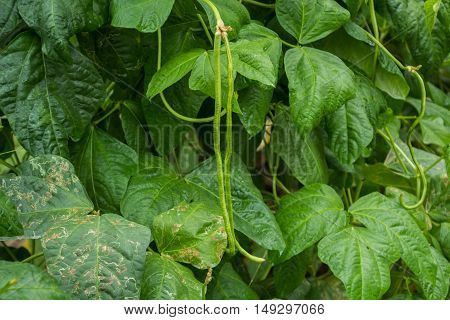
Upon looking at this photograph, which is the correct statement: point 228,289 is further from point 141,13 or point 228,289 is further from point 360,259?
point 141,13

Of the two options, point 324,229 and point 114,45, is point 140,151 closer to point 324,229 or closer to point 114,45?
point 114,45

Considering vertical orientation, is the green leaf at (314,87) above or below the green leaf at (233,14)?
below

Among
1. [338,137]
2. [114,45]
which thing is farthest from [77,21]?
[338,137]

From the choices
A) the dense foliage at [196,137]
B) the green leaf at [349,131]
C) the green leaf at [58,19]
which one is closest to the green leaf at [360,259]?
the dense foliage at [196,137]

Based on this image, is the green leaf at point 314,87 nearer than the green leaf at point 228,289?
Yes

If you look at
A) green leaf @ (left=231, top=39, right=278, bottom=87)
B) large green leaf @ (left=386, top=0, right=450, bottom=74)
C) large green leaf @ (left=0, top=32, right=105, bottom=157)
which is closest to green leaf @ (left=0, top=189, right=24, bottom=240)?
large green leaf @ (left=0, top=32, right=105, bottom=157)

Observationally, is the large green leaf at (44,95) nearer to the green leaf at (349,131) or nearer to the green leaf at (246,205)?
the green leaf at (246,205)

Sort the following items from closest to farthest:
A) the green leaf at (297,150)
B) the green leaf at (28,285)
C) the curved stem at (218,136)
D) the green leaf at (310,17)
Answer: the green leaf at (28,285) → the curved stem at (218,136) → the green leaf at (310,17) → the green leaf at (297,150)
